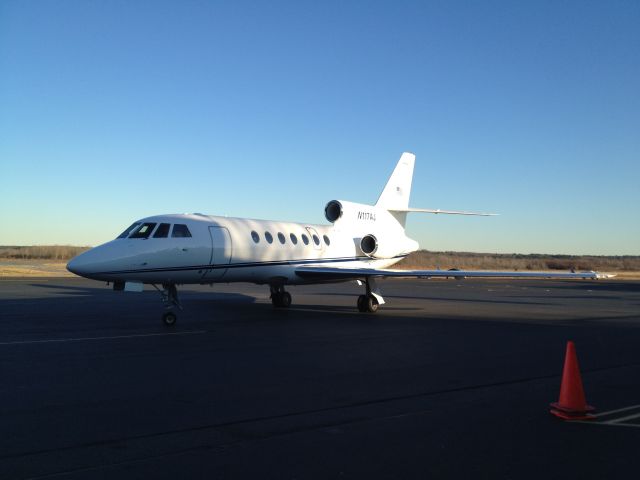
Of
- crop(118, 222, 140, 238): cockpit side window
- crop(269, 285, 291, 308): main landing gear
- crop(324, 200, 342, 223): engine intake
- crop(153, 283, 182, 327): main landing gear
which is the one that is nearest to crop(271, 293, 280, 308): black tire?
crop(269, 285, 291, 308): main landing gear

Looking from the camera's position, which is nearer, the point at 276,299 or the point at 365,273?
the point at 365,273

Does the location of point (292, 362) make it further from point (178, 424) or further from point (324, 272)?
point (324, 272)

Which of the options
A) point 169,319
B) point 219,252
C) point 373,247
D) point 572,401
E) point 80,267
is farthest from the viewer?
point 373,247

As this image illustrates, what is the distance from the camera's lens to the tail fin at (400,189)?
23.8 m

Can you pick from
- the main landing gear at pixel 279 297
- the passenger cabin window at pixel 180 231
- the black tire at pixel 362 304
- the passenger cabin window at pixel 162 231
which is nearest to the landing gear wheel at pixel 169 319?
the passenger cabin window at pixel 162 231

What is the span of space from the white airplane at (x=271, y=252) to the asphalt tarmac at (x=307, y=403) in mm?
1577

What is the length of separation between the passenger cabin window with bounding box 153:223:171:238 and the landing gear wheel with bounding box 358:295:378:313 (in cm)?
675

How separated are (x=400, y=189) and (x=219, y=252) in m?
9.72

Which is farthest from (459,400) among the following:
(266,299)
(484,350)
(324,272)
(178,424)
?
(266,299)

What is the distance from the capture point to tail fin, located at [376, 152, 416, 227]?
78.0 ft

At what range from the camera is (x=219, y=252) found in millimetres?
16922

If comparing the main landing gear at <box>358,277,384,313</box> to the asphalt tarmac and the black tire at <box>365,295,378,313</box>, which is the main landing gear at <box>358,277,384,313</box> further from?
the asphalt tarmac

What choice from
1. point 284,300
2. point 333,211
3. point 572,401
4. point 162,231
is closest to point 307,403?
point 572,401

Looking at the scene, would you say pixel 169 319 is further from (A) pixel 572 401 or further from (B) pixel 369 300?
(A) pixel 572 401
